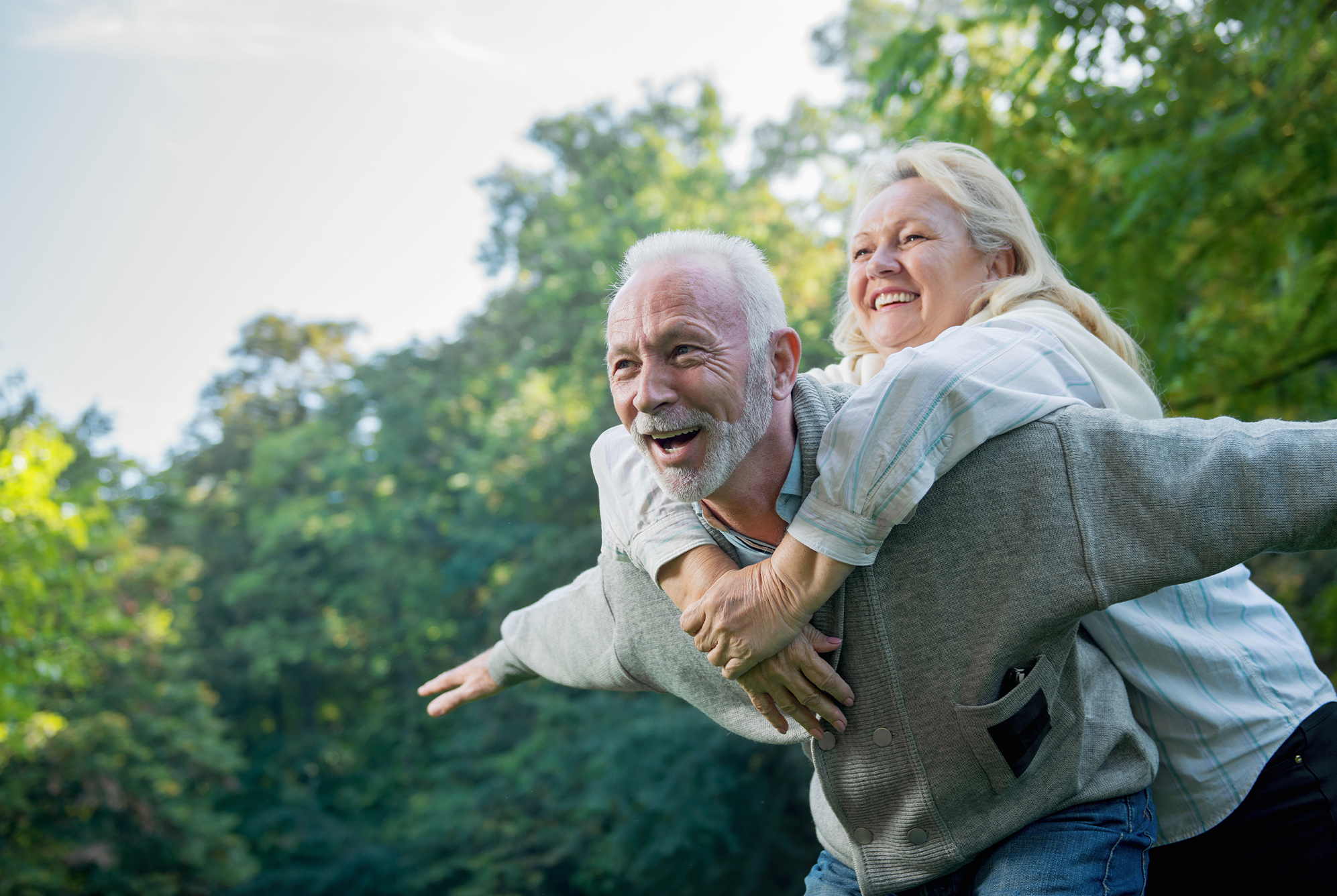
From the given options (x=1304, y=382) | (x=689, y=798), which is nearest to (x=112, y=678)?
(x=689, y=798)

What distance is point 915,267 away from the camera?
1917 mm

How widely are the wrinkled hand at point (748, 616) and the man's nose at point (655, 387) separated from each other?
10.5 inches

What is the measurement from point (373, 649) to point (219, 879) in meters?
4.20

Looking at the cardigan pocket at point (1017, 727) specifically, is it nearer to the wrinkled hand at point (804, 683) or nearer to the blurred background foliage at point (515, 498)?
the wrinkled hand at point (804, 683)

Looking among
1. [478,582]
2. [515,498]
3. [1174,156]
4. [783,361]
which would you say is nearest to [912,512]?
[783,361]

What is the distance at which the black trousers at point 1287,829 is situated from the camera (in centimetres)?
153

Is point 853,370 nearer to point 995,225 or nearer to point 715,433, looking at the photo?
point 995,225

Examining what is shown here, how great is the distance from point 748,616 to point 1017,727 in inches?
17.3

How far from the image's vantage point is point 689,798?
11281 millimetres

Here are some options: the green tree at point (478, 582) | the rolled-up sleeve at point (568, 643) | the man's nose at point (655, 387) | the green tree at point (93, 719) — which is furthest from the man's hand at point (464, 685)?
the green tree at point (478, 582)

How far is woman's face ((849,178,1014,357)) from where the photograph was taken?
6.24ft

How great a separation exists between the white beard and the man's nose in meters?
0.02

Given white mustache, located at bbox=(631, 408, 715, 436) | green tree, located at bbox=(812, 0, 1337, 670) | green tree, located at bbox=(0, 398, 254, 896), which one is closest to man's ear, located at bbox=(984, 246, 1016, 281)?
white mustache, located at bbox=(631, 408, 715, 436)

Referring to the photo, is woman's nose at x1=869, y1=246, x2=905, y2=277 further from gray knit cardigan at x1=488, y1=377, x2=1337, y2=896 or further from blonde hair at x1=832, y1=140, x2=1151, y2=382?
gray knit cardigan at x1=488, y1=377, x2=1337, y2=896
